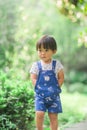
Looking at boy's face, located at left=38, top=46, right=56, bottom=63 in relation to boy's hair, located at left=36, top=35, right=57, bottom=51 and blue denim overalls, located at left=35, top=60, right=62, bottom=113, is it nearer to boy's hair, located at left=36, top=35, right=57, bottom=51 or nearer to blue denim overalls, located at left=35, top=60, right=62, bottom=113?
boy's hair, located at left=36, top=35, right=57, bottom=51

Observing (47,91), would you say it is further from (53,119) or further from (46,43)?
(46,43)

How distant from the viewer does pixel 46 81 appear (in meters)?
6.59

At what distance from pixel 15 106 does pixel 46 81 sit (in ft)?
3.62

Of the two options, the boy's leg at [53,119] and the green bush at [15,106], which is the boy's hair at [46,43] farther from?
the green bush at [15,106]

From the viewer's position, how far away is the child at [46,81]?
6.58m

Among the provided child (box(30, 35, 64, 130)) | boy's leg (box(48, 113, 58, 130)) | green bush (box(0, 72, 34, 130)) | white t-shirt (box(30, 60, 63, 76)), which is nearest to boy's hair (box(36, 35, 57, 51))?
child (box(30, 35, 64, 130))

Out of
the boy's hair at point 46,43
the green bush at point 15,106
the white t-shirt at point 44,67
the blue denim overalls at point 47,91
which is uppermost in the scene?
the boy's hair at point 46,43

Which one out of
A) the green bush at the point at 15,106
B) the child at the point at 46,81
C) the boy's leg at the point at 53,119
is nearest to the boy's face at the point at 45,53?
the child at the point at 46,81

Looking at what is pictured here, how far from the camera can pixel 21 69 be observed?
513 inches

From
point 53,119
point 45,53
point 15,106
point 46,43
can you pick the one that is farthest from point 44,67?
point 15,106

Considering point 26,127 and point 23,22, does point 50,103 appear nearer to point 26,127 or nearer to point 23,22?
point 26,127

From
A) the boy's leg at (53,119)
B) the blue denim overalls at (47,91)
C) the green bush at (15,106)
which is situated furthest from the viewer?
the green bush at (15,106)

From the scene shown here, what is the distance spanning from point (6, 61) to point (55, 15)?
16247 mm

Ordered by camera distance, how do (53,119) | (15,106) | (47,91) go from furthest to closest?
(15,106) < (53,119) < (47,91)
